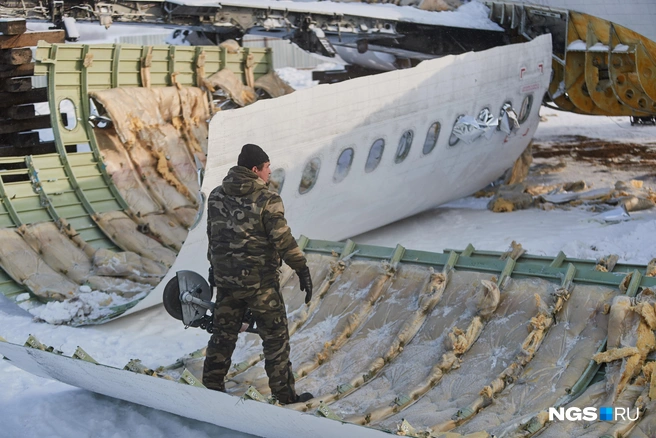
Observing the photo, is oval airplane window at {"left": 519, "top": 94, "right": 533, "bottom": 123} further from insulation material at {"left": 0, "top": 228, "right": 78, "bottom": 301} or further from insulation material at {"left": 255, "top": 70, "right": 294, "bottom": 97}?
insulation material at {"left": 0, "top": 228, "right": 78, "bottom": 301}

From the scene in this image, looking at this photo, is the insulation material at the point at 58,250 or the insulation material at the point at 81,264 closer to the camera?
the insulation material at the point at 81,264

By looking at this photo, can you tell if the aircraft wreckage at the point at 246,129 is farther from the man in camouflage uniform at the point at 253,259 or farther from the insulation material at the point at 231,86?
the man in camouflage uniform at the point at 253,259

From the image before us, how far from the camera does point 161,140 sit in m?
14.2

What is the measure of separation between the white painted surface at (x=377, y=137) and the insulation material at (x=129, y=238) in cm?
195

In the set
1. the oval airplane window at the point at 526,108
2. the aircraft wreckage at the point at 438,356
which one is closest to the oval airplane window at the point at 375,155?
the aircraft wreckage at the point at 438,356

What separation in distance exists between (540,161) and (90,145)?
392 inches

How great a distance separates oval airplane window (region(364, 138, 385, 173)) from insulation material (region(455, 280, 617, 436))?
17.2 feet

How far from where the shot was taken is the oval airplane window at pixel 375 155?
12641 mm

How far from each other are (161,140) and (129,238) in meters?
2.14

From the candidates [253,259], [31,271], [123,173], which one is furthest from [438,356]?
[123,173]

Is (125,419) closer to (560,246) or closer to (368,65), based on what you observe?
(560,246)

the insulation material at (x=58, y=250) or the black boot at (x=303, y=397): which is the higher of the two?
the black boot at (x=303, y=397)

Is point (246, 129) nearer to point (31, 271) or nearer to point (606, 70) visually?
point (31, 271)
